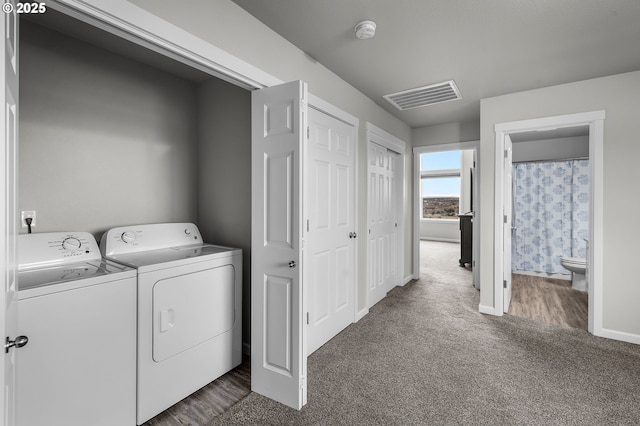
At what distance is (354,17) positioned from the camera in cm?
203

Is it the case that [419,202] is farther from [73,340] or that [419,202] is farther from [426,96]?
[73,340]

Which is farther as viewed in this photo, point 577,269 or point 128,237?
point 577,269

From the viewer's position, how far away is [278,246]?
6.45 feet

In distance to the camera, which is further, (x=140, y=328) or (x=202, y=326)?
(x=202, y=326)

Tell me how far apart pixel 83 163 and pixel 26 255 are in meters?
0.82

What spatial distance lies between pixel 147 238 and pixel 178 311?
75 centimetres

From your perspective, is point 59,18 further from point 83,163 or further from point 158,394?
point 158,394

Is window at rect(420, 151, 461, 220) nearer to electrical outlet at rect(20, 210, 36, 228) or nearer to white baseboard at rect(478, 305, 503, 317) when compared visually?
white baseboard at rect(478, 305, 503, 317)

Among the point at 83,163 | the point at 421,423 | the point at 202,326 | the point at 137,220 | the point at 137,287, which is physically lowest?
the point at 421,423

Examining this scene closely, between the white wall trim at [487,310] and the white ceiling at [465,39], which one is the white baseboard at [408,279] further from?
the white ceiling at [465,39]

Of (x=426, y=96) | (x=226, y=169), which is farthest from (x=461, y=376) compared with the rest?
(x=426, y=96)

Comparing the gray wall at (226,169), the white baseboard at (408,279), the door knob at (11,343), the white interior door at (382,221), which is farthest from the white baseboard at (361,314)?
the door knob at (11,343)

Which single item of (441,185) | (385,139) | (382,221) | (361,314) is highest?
(385,139)

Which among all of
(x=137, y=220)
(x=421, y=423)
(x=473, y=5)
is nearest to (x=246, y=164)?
(x=137, y=220)
